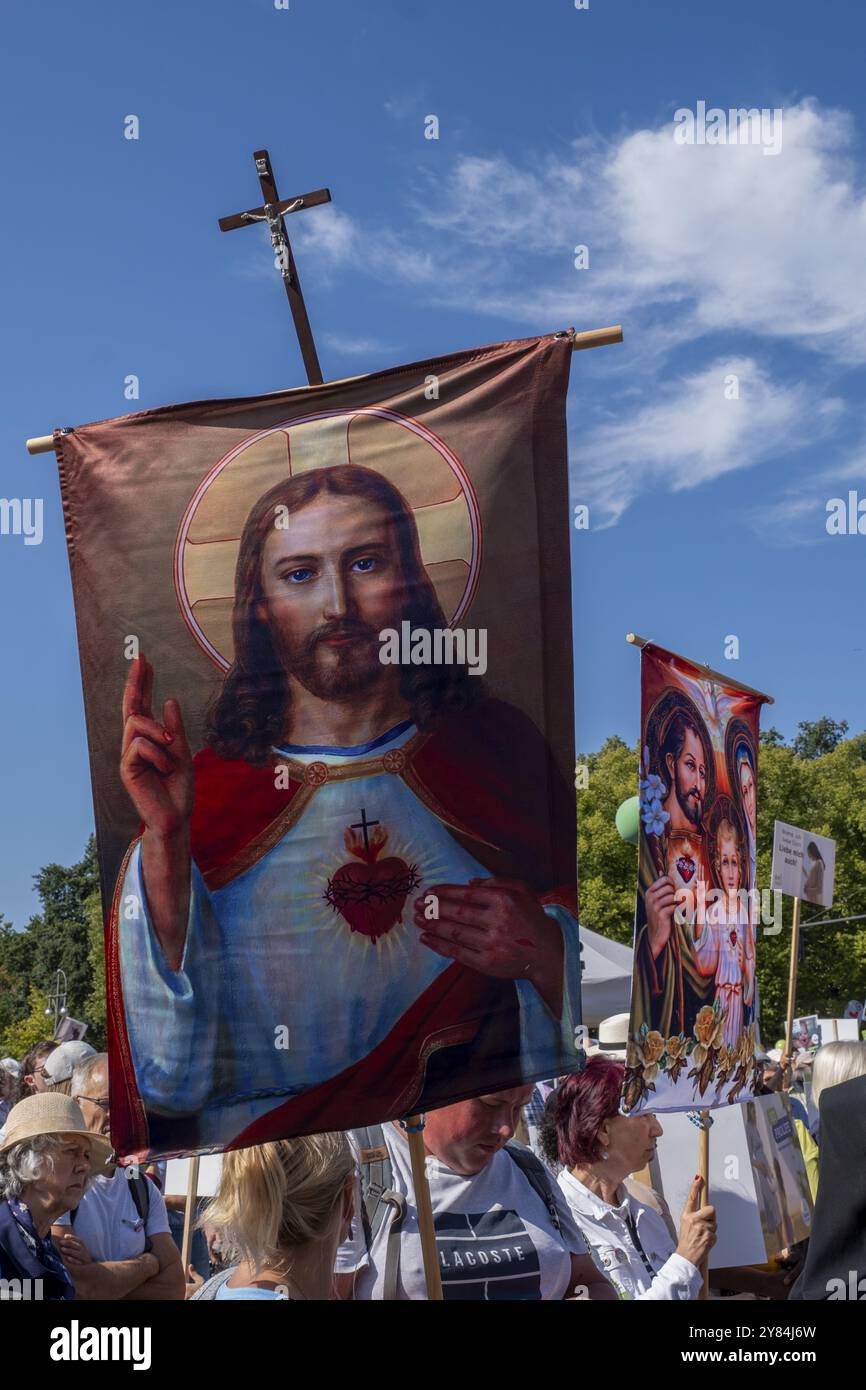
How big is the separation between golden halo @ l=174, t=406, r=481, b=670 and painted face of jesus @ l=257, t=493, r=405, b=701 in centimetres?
14

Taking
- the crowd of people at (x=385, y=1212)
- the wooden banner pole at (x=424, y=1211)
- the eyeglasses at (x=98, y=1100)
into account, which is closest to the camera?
the crowd of people at (x=385, y=1212)

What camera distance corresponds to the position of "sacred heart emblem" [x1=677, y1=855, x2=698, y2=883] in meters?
6.39

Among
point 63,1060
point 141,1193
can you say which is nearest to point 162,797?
point 141,1193

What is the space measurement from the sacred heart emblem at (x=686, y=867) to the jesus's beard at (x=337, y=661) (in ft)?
7.20

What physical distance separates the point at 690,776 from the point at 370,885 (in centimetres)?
236

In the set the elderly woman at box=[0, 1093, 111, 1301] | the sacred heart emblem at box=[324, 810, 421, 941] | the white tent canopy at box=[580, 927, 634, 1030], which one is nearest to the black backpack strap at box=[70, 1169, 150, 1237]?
the elderly woman at box=[0, 1093, 111, 1301]

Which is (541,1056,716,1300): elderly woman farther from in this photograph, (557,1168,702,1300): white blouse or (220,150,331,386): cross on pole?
(220,150,331,386): cross on pole

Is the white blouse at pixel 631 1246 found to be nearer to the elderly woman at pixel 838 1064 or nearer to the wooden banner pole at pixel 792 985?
the elderly woman at pixel 838 1064

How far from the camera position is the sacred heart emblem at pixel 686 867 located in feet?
21.0

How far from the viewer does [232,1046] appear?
474cm

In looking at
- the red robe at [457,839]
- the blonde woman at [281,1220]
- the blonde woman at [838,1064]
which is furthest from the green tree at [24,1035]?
the blonde woman at [281,1220]
